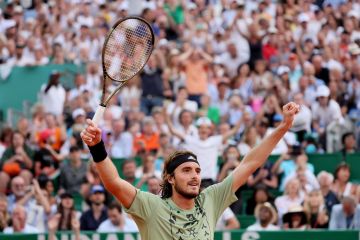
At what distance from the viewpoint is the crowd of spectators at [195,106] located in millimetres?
15242

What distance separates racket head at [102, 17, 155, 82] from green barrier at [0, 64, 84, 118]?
11580mm

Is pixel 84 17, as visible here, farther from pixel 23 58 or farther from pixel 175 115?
pixel 175 115

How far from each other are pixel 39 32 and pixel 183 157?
46.7ft

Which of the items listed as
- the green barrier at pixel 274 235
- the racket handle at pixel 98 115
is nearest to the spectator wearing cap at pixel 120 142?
the green barrier at pixel 274 235

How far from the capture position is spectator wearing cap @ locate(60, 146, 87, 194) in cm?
1672

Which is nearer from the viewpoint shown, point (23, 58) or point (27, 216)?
point (27, 216)

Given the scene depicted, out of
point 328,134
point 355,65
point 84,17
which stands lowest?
point 328,134

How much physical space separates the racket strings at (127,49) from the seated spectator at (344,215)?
5.72 meters

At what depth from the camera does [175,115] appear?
59.9 ft

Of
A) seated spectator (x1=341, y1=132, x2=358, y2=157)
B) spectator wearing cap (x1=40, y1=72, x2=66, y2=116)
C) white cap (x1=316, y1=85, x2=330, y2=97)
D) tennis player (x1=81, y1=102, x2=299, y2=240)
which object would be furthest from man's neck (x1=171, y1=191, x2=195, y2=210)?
spectator wearing cap (x1=40, y1=72, x2=66, y2=116)

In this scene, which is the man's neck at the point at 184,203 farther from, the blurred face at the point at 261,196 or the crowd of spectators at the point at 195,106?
the blurred face at the point at 261,196

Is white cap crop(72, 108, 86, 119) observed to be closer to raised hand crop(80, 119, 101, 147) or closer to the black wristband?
the black wristband

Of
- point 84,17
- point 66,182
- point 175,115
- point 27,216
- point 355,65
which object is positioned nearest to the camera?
point 27,216

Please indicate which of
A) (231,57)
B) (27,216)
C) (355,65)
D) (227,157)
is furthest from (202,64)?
(27,216)
